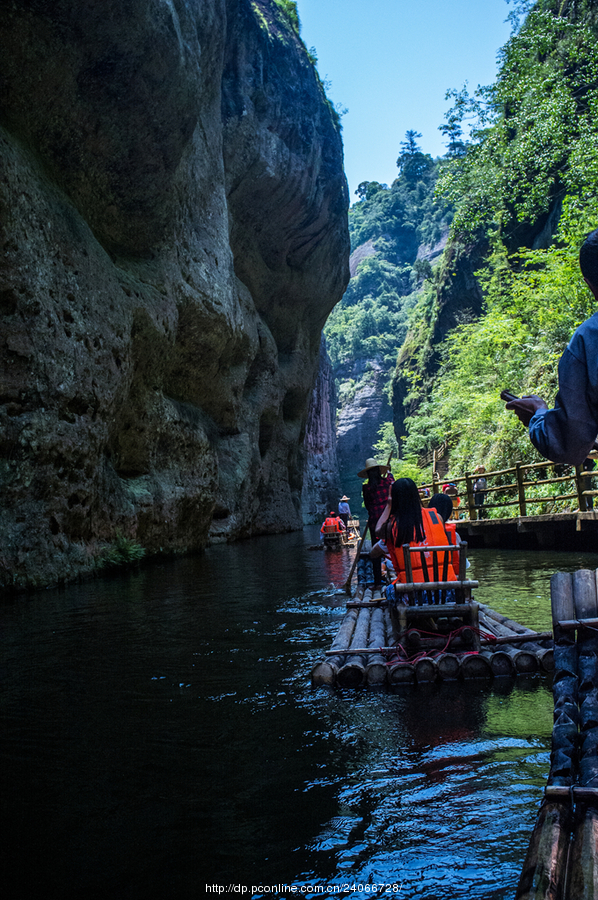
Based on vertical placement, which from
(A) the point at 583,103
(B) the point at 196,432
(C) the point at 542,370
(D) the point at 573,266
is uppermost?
(A) the point at 583,103

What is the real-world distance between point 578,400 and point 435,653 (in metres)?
3.10

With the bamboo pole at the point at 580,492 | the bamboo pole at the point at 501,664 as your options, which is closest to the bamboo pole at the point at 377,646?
the bamboo pole at the point at 501,664

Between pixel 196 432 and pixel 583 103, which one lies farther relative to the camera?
pixel 583 103

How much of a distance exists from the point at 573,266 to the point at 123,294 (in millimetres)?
11411

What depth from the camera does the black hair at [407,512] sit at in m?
5.36

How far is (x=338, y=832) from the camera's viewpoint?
2.51 metres

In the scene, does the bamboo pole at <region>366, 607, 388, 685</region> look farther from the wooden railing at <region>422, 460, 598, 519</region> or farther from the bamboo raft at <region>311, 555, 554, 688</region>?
the wooden railing at <region>422, 460, 598, 519</region>

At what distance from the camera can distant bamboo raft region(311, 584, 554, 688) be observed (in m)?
4.48

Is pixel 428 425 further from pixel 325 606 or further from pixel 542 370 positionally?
pixel 325 606

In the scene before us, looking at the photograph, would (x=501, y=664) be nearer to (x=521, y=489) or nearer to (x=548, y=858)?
(x=548, y=858)

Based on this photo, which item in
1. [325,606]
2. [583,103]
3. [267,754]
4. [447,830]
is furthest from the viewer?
[583,103]

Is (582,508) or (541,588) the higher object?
(582,508)

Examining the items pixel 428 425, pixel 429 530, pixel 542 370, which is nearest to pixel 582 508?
pixel 429 530

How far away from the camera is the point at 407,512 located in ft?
17.7
